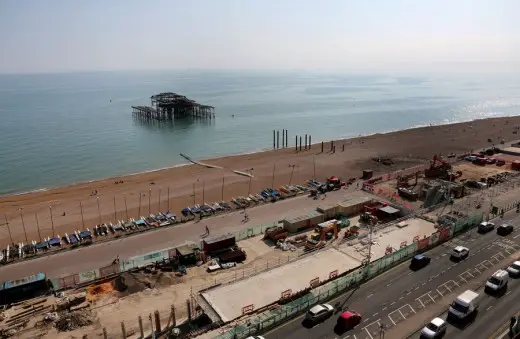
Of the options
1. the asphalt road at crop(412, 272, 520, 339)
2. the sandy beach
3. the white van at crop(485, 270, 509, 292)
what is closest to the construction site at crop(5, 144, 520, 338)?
the white van at crop(485, 270, 509, 292)

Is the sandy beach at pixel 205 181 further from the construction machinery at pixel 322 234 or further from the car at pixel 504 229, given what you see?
the car at pixel 504 229

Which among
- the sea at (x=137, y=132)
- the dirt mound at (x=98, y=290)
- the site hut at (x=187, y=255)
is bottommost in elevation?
the sea at (x=137, y=132)

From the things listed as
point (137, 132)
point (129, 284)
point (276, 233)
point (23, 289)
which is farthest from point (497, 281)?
point (137, 132)

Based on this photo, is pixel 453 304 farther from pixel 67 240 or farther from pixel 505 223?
pixel 67 240

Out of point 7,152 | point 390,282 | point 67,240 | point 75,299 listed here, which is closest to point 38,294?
point 75,299

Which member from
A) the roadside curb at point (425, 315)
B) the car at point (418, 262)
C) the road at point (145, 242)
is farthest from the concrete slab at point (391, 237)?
the road at point (145, 242)
